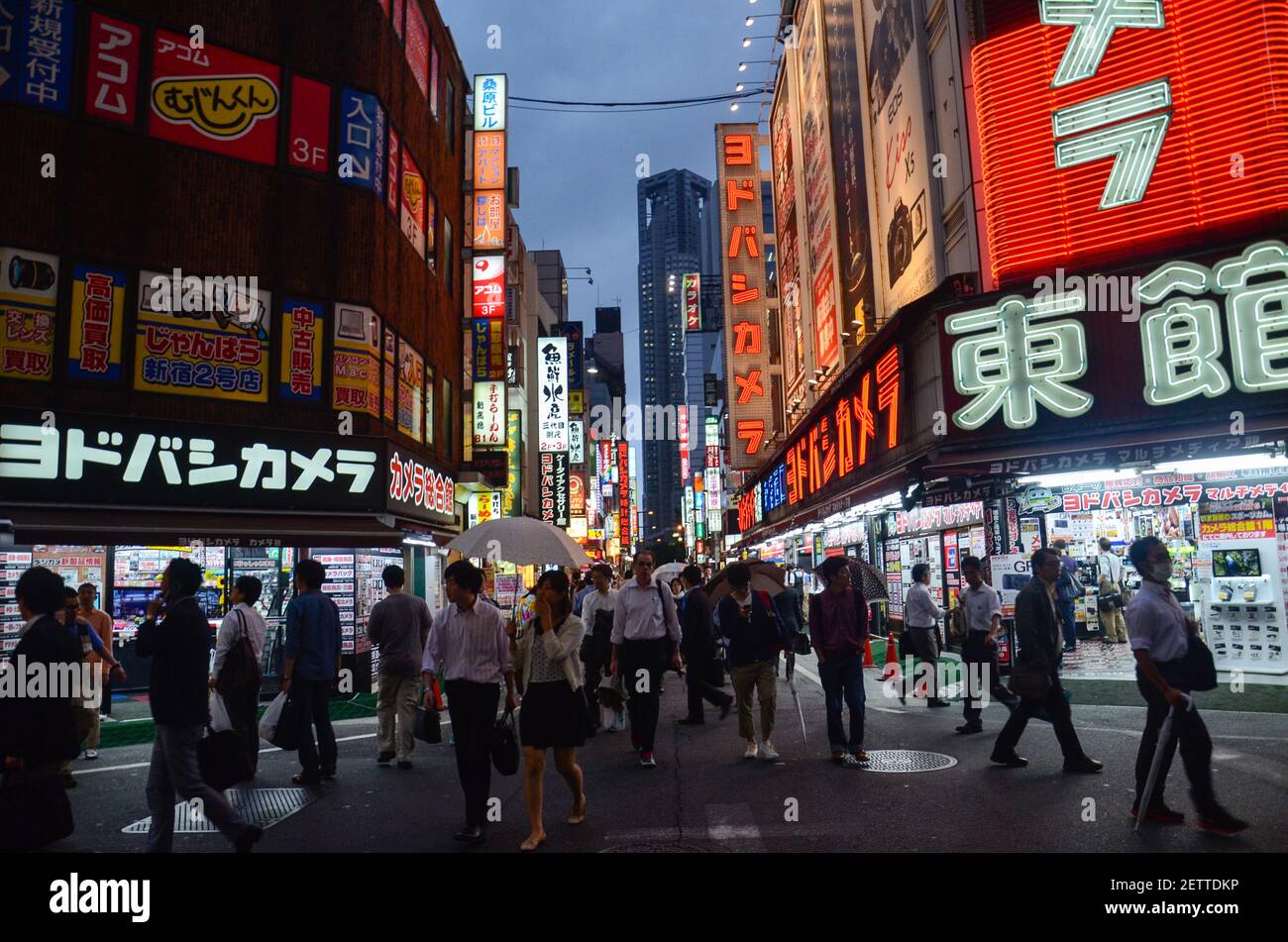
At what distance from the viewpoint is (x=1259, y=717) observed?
9641 mm

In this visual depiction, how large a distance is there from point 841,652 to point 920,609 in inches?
140

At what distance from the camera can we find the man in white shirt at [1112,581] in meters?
15.9

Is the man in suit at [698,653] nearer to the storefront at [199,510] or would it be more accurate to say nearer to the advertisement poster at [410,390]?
the storefront at [199,510]

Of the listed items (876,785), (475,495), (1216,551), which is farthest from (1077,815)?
(475,495)

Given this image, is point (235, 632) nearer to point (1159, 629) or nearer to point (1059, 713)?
point (1059, 713)

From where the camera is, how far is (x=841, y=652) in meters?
8.62

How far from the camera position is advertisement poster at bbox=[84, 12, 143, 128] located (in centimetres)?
1347

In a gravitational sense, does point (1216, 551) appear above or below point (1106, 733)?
above

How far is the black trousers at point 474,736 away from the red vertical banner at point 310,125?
12.5m

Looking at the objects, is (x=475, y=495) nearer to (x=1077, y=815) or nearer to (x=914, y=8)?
(x=914, y=8)

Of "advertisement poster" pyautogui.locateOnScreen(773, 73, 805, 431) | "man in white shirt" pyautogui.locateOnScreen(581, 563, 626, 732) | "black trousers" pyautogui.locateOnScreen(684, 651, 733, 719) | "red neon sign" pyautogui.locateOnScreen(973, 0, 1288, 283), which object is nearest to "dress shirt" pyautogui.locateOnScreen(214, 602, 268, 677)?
"man in white shirt" pyautogui.locateOnScreen(581, 563, 626, 732)

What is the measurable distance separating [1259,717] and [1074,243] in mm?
6939

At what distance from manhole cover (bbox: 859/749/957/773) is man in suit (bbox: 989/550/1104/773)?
22.8 inches

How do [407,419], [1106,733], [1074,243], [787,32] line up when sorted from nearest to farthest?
[1106,733] < [1074,243] < [407,419] < [787,32]
